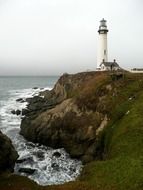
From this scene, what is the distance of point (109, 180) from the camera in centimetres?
2123

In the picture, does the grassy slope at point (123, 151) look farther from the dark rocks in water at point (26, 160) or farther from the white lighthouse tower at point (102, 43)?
the white lighthouse tower at point (102, 43)

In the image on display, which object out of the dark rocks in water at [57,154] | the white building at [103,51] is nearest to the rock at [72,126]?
the dark rocks in water at [57,154]

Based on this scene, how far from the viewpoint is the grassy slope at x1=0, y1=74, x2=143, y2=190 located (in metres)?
20.9

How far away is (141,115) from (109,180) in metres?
14.2

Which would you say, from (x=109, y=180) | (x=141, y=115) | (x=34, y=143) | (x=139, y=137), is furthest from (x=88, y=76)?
(x=109, y=180)

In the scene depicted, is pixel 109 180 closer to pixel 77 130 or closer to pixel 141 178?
pixel 141 178

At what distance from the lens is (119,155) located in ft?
86.4

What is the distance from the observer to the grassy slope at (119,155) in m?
20.9

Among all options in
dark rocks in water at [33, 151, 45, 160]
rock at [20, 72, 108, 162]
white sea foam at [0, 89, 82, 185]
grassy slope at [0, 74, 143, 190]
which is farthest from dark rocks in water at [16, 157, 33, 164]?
grassy slope at [0, 74, 143, 190]

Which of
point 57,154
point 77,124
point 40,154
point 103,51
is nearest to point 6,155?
point 40,154

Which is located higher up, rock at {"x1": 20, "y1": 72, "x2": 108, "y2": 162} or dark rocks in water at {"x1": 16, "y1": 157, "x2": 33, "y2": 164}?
rock at {"x1": 20, "y1": 72, "x2": 108, "y2": 162}

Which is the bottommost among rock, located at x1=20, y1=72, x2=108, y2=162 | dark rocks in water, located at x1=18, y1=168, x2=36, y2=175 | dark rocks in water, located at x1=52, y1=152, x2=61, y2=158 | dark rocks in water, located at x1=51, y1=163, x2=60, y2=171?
dark rocks in water, located at x1=51, y1=163, x2=60, y2=171

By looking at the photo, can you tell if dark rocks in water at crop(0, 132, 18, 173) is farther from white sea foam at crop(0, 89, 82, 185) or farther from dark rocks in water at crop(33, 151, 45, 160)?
dark rocks in water at crop(33, 151, 45, 160)

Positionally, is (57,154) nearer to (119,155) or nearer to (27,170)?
(27,170)
